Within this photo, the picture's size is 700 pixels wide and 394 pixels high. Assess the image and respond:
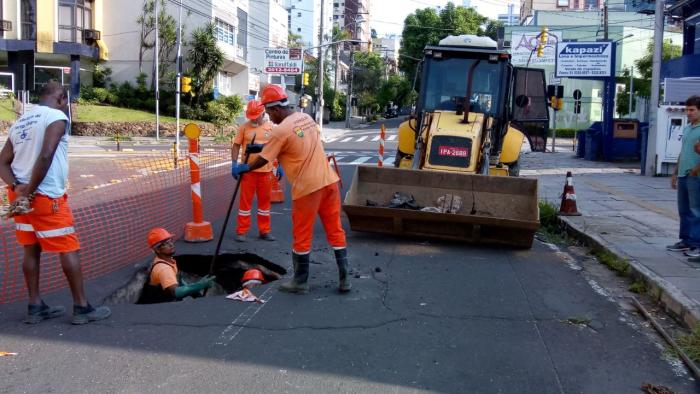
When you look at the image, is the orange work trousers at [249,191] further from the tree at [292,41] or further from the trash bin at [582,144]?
the tree at [292,41]

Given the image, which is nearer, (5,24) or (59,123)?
(59,123)

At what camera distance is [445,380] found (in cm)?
425

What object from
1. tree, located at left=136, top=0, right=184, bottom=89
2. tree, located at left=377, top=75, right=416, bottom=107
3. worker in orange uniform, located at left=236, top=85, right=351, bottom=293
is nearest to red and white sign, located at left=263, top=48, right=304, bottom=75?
tree, located at left=136, top=0, right=184, bottom=89

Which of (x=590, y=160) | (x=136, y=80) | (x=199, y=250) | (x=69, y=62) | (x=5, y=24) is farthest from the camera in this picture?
(x=136, y=80)

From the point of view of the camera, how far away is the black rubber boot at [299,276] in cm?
613

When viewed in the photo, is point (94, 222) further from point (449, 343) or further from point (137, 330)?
point (449, 343)

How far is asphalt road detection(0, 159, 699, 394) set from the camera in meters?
4.20

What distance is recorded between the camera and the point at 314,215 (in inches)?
A: 237

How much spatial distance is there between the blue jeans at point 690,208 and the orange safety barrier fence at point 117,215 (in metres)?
6.23

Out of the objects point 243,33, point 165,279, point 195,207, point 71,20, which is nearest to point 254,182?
point 195,207

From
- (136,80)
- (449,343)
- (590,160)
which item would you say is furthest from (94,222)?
(136,80)

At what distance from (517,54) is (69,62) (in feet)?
91.9

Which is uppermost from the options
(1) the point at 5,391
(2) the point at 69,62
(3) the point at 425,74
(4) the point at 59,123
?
(2) the point at 69,62

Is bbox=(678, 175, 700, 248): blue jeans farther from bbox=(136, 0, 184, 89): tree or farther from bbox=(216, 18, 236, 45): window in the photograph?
bbox=(216, 18, 236, 45): window
